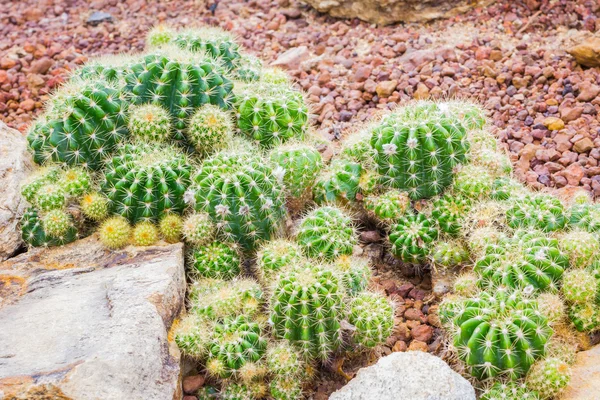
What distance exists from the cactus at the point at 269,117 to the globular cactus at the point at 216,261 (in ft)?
3.33

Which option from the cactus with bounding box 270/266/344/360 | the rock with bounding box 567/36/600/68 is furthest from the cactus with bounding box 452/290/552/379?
the rock with bounding box 567/36/600/68

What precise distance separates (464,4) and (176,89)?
4.29 m

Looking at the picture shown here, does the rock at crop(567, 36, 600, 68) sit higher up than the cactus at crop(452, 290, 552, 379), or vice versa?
the rock at crop(567, 36, 600, 68)

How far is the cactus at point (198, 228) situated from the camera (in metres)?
4.55

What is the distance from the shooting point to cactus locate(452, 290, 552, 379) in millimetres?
3740

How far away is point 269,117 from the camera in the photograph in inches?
206

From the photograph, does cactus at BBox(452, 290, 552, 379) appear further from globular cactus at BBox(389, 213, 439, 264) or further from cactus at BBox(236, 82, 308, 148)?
cactus at BBox(236, 82, 308, 148)

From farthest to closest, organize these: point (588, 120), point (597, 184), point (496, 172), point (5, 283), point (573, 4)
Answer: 1. point (573, 4)
2. point (588, 120)
3. point (597, 184)
4. point (496, 172)
5. point (5, 283)

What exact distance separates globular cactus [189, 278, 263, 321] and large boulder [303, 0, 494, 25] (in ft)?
15.4

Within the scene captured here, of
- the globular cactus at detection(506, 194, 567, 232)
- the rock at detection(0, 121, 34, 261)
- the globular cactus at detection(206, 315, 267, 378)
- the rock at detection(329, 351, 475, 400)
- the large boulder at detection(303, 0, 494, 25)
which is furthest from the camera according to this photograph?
the large boulder at detection(303, 0, 494, 25)

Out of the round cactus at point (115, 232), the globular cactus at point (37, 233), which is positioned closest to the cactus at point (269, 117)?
the round cactus at point (115, 232)

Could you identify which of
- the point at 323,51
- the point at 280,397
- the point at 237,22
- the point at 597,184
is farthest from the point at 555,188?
the point at 237,22

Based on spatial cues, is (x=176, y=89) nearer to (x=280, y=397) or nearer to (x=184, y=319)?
(x=184, y=319)

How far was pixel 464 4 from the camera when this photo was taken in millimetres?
7914
